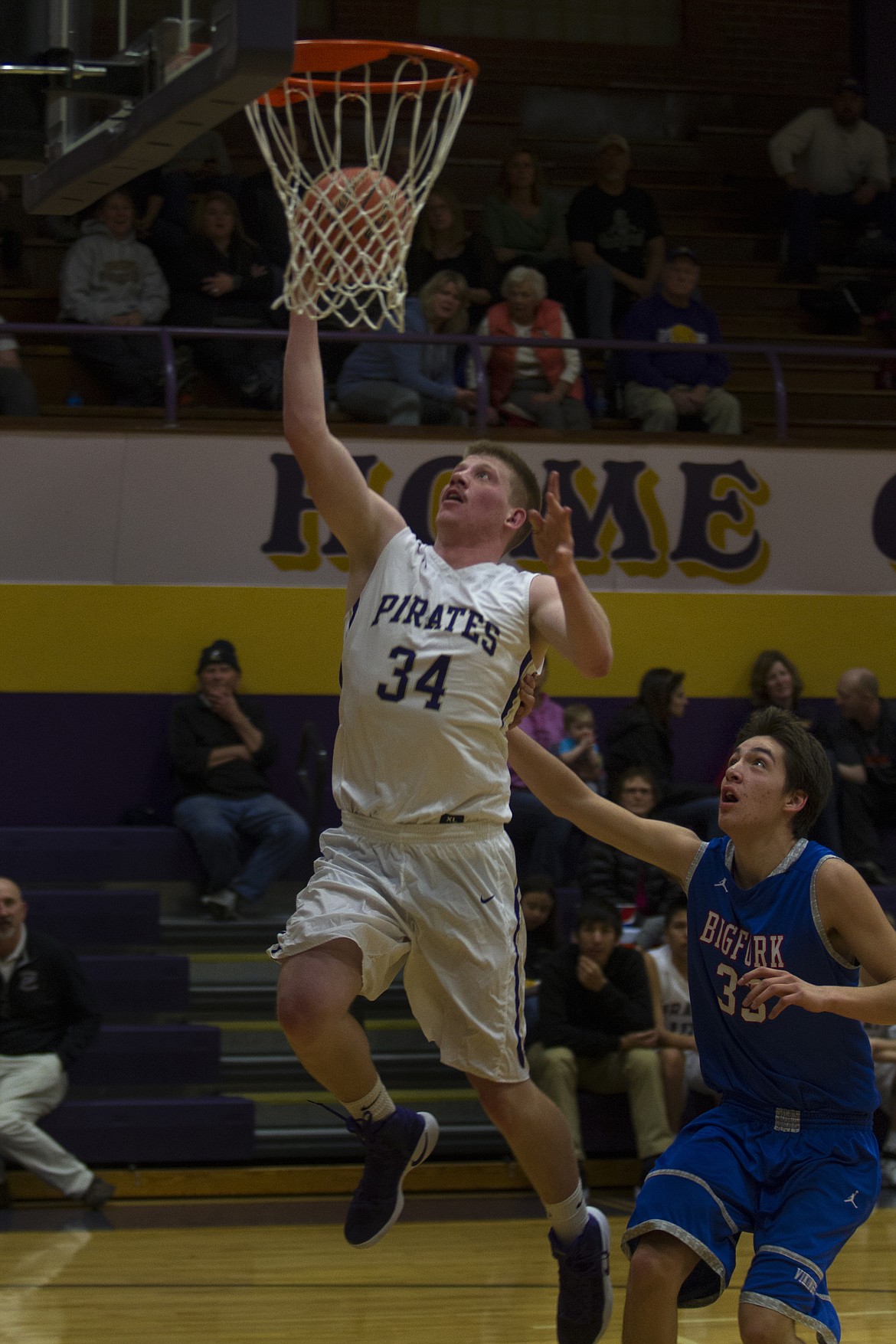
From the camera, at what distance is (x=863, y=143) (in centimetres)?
1391

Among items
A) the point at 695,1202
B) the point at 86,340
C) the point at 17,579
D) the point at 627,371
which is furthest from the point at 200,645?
the point at 695,1202

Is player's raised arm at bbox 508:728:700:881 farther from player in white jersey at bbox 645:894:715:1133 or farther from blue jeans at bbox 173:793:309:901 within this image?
blue jeans at bbox 173:793:309:901

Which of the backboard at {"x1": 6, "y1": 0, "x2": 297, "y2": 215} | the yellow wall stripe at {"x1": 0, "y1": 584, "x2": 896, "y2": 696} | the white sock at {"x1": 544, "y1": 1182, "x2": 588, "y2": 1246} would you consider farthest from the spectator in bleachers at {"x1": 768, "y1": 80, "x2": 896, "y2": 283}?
the white sock at {"x1": 544, "y1": 1182, "x2": 588, "y2": 1246}

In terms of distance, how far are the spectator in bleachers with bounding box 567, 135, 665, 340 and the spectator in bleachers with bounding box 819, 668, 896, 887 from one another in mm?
3467

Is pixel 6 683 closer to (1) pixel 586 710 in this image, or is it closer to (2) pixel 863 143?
(1) pixel 586 710

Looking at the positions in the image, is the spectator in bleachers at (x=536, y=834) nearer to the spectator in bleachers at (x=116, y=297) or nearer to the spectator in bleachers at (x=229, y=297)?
the spectator in bleachers at (x=229, y=297)

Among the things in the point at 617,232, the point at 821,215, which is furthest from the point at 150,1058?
the point at 821,215

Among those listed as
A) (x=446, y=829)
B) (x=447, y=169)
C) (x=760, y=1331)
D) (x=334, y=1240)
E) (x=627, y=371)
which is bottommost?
(x=334, y=1240)

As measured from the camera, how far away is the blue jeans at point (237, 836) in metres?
9.44

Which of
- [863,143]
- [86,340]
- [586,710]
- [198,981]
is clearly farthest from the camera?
[863,143]

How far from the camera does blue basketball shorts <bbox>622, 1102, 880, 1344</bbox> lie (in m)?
3.94

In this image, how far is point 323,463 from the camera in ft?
14.9

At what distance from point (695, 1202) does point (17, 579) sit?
7.22m

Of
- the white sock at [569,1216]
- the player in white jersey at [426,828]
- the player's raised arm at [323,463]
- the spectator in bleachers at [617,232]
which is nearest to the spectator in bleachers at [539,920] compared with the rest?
the white sock at [569,1216]
